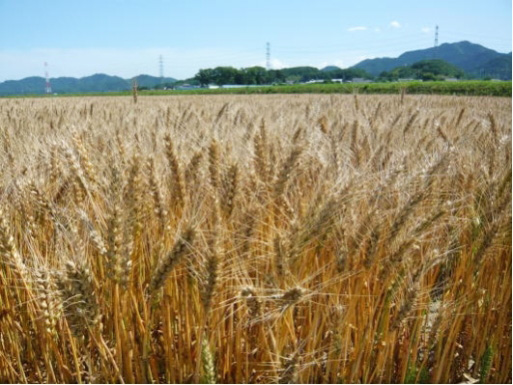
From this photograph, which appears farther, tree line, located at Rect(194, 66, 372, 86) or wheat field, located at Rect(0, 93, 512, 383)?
tree line, located at Rect(194, 66, 372, 86)

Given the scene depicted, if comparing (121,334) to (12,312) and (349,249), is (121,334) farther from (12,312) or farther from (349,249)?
(349,249)

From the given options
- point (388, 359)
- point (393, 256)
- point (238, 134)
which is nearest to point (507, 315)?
point (388, 359)

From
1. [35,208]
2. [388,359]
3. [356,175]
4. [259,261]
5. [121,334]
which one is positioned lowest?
[388,359]

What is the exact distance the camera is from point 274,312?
1226 millimetres

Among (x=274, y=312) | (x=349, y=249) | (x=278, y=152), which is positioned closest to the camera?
(x=274, y=312)

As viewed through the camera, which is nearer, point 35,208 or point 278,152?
point 35,208

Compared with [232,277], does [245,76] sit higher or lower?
higher

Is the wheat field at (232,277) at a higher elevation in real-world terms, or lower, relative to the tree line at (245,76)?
lower

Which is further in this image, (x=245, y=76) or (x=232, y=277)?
(x=245, y=76)

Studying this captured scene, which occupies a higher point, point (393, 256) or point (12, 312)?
point (393, 256)

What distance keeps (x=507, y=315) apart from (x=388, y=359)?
1.99 ft

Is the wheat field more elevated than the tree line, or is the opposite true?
the tree line

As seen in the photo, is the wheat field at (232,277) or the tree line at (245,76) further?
the tree line at (245,76)

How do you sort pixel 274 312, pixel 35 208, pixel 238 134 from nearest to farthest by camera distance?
pixel 274 312, pixel 35 208, pixel 238 134
